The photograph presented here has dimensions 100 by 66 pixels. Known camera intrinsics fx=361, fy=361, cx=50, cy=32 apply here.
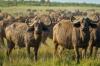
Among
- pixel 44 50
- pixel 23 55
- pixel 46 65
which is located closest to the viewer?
pixel 46 65

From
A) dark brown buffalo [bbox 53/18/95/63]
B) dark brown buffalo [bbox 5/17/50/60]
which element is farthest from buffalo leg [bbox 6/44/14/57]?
dark brown buffalo [bbox 53/18/95/63]

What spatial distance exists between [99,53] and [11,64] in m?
6.24

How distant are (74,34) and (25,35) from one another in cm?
217

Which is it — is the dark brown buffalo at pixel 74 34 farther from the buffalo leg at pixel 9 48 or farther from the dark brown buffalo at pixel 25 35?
the buffalo leg at pixel 9 48

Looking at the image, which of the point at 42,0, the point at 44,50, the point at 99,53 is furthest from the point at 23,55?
the point at 42,0

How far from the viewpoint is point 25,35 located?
15.8 meters

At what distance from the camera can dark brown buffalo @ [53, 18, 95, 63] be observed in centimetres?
1466

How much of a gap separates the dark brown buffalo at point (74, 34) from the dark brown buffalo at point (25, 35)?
998 millimetres

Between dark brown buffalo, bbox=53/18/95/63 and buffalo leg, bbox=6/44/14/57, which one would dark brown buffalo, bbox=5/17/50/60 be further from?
dark brown buffalo, bbox=53/18/95/63

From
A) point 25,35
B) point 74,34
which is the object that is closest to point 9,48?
point 25,35

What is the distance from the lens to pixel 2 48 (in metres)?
17.9

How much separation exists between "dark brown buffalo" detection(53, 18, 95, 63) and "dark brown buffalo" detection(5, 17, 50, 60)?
1.00m

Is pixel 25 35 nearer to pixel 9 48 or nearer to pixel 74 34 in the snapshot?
pixel 9 48

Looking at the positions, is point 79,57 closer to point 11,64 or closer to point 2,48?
point 11,64
